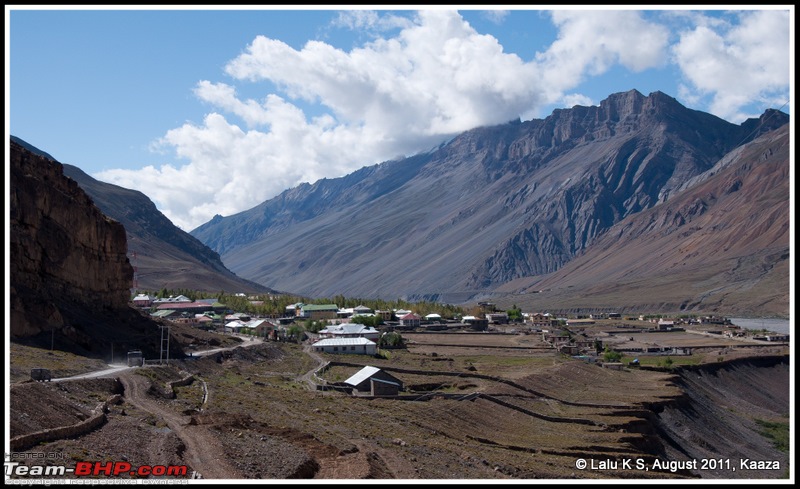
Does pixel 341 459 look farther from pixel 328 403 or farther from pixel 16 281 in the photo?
pixel 16 281

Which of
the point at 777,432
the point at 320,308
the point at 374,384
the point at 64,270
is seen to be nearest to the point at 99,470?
the point at 374,384

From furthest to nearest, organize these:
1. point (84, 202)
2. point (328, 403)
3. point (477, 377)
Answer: point (84, 202) < point (477, 377) < point (328, 403)

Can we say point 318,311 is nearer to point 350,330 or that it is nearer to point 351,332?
point 350,330

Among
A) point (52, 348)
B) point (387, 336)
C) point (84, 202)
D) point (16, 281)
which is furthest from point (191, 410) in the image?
point (387, 336)

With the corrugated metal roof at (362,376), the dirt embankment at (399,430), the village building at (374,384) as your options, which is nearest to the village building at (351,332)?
the dirt embankment at (399,430)

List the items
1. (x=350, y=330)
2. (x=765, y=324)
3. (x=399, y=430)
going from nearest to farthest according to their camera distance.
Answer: (x=399, y=430), (x=350, y=330), (x=765, y=324)

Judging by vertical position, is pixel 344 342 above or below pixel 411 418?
above

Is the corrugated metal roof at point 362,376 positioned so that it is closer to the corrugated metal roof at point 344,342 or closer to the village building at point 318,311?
the corrugated metal roof at point 344,342
